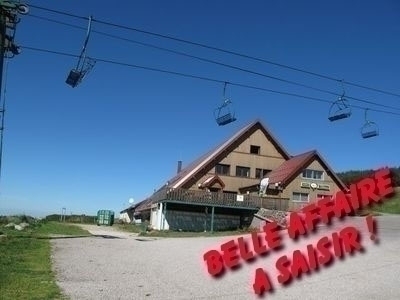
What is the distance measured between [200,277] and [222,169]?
117 ft

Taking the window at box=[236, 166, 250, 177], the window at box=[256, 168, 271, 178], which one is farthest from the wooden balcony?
the window at box=[256, 168, 271, 178]

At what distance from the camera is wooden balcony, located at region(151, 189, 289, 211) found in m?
43.4

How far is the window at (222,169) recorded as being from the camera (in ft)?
165

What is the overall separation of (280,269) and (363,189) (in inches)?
372

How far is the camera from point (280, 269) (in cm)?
1606

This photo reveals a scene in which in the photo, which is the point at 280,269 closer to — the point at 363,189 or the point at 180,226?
the point at 363,189

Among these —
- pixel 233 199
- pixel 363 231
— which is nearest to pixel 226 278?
pixel 363 231

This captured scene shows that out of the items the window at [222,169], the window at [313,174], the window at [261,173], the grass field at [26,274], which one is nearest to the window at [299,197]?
the window at [313,174]

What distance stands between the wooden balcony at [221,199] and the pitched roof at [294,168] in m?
2.74

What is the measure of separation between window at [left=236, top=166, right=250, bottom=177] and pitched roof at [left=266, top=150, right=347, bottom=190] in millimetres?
1892

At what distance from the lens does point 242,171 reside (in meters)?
51.6

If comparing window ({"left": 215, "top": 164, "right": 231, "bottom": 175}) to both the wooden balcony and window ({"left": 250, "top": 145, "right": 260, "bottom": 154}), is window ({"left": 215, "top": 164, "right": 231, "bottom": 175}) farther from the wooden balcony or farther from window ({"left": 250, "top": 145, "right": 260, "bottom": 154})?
the wooden balcony
